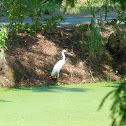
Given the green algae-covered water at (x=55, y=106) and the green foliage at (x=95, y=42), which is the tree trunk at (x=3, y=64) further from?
the green foliage at (x=95, y=42)

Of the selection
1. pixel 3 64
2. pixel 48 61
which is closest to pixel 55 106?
pixel 3 64

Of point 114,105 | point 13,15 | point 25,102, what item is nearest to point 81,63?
point 13,15

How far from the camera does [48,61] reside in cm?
1034

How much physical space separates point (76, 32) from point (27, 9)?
1.77m

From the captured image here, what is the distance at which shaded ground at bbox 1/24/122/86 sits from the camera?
952cm

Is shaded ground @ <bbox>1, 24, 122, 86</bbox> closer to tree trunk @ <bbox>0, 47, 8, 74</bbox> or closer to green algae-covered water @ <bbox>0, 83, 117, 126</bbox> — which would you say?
tree trunk @ <bbox>0, 47, 8, 74</bbox>

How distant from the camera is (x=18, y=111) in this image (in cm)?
648

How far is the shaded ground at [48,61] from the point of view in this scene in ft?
31.2

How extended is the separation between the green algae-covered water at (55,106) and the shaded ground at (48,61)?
0.65 meters

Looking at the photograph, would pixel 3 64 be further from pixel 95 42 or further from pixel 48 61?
pixel 95 42

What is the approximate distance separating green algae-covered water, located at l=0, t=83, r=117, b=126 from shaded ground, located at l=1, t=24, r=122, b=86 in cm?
65

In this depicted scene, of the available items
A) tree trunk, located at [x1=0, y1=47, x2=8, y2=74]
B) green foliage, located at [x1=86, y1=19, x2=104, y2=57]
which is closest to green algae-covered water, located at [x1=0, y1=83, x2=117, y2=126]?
tree trunk, located at [x1=0, y1=47, x2=8, y2=74]

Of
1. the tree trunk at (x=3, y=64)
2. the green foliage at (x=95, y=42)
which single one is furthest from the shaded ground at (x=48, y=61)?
the green foliage at (x=95, y=42)

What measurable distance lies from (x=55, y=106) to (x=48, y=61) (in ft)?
11.7
